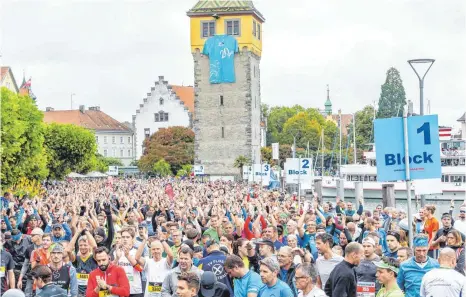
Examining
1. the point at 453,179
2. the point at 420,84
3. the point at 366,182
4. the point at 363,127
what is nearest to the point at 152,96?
the point at 363,127

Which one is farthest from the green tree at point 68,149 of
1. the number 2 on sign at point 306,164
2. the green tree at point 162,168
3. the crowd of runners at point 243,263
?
the crowd of runners at point 243,263

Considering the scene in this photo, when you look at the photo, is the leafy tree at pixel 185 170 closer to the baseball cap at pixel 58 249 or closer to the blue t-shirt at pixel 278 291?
the baseball cap at pixel 58 249

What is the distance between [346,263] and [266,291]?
3.74ft

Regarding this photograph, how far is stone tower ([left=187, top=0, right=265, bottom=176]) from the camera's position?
91.6 metres

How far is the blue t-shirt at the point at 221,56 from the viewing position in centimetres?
9056

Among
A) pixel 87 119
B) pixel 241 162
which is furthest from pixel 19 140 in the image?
pixel 87 119

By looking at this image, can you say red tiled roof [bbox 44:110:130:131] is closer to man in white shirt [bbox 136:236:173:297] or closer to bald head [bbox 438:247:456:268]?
man in white shirt [bbox 136:236:173:297]

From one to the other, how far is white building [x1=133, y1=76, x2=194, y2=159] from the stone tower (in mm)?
26280

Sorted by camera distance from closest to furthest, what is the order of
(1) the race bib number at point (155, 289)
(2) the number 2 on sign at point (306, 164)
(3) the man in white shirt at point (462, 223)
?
(1) the race bib number at point (155, 289) < (3) the man in white shirt at point (462, 223) < (2) the number 2 on sign at point (306, 164)

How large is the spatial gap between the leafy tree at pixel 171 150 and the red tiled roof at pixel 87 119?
2004cm

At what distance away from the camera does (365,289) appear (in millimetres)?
9328

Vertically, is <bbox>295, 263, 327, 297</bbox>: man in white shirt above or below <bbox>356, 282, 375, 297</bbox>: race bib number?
above

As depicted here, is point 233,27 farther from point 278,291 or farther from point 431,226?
point 278,291

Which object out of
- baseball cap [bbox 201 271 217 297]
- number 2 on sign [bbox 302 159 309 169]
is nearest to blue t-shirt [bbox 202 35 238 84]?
number 2 on sign [bbox 302 159 309 169]
